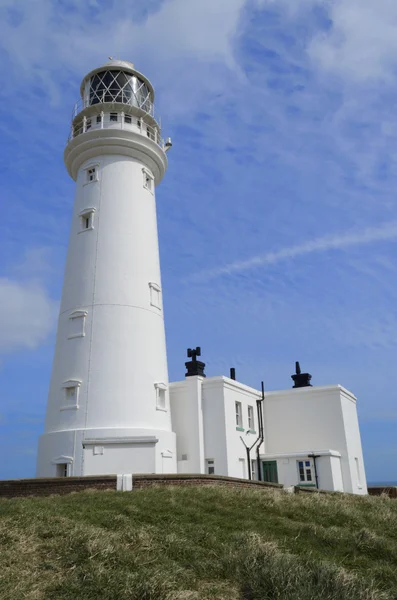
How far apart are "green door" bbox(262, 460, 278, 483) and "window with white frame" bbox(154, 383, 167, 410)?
22.8 ft

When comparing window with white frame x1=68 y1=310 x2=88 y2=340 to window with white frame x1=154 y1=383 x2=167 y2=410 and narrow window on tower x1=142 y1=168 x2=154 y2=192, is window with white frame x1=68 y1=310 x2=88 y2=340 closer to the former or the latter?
window with white frame x1=154 y1=383 x2=167 y2=410

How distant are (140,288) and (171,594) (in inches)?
603

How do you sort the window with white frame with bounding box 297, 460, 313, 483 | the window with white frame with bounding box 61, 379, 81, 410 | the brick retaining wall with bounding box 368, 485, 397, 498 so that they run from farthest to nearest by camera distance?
the window with white frame with bounding box 297, 460, 313, 483, the brick retaining wall with bounding box 368, 485, 397, 498, the window with white frame with bounding box 61, 379, 81, 410

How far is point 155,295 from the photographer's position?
22.2m

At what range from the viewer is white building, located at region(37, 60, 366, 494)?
62.3 ft

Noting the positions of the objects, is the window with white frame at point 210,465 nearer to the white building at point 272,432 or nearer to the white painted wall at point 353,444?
the white building at point 272,432

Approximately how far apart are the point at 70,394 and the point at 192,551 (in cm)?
1191

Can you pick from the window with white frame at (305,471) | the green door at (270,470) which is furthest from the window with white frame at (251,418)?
the window with white frame at (305,471)

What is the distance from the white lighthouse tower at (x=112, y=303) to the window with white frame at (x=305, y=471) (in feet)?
23.6

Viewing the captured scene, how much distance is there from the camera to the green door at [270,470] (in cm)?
2438

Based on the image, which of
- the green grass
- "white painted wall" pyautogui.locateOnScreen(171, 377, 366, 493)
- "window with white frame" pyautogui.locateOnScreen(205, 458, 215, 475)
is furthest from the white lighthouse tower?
the green grass

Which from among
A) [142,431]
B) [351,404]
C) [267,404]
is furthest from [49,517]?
[351,404]

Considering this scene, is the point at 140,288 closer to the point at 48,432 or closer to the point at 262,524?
the point at 48,432

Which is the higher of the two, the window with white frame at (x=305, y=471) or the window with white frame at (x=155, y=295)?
the window with white frame at (x=155, y=295)
